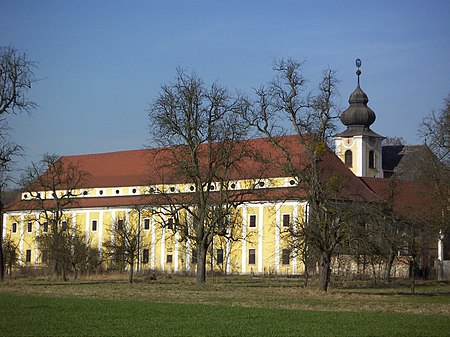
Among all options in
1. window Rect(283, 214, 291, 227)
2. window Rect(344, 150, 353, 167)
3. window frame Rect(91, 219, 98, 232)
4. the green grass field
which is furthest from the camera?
window Rect(344, 150, 353, 167)

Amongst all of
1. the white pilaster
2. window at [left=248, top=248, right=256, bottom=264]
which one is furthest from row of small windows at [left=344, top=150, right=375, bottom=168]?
window at [left=248, top=248, right=256, bottom=264]

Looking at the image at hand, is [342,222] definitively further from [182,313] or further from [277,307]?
[182,313]

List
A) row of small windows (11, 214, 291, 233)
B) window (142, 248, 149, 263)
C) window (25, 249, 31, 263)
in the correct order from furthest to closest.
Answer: window (25, 249, 31, 263) < window (142, 248, 149, 263) < row of small windows (11, 214, 291, 233)

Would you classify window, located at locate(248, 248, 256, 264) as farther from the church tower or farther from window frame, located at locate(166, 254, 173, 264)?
the church tower

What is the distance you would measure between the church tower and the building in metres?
0.10

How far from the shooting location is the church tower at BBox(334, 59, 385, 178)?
85500mm

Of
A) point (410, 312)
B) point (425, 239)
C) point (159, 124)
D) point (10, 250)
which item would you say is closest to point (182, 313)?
point (410, 312)

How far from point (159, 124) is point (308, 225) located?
11.9m

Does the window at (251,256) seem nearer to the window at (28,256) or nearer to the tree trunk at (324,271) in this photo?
the window at (28,256)

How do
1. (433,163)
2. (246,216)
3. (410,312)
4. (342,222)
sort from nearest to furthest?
(410,312) < (342,222) < (433,163) < (246,216)

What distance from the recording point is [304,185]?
44.3 m

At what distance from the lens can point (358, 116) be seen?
282 ft

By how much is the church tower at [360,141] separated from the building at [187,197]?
97 mm

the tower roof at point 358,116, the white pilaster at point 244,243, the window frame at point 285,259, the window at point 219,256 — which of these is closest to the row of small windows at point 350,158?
the tower roof at point 358,116
